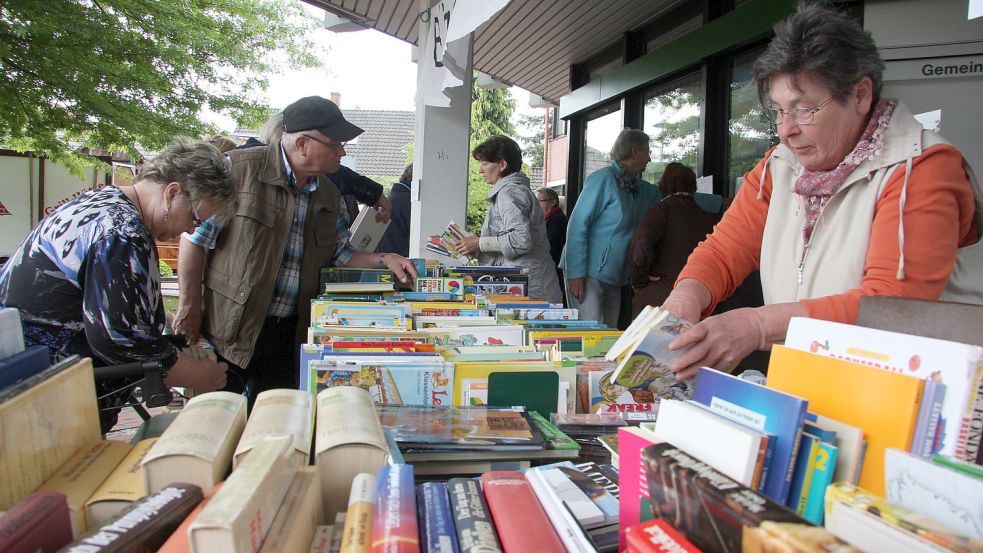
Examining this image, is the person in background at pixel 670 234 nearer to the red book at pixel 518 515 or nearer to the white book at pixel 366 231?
the white book at pixel 366 231

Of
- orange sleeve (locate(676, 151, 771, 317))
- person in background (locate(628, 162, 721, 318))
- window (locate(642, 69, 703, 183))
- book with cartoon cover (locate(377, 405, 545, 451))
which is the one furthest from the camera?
window (locate(642, 69, 703, 183))

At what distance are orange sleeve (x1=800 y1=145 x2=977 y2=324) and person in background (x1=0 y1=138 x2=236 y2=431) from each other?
2.05 m

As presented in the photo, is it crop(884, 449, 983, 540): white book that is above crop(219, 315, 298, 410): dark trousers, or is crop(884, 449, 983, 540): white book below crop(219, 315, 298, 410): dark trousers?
above

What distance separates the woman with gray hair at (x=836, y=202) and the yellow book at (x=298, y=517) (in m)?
0.79

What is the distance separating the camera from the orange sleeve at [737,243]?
1.98 m

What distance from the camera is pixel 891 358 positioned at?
81cm

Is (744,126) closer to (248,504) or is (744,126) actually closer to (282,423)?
(282,423)

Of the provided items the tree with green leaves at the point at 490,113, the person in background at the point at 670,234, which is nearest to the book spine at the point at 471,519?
the person in background at the point at 670,234

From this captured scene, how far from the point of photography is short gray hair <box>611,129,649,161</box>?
15.1 ft

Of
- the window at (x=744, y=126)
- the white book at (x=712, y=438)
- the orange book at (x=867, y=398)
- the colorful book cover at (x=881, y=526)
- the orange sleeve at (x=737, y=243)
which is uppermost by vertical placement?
the window at (x=744, y=126)

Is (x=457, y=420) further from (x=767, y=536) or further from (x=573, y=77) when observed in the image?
(x=573, y=77)

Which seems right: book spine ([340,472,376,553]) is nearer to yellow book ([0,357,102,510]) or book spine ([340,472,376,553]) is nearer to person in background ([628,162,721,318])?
yellow book ([0,357,102,510])

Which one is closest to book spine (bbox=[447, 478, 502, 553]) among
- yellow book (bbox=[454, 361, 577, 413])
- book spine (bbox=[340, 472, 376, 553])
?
book spine (bbox=[340, 472, 376, 553])

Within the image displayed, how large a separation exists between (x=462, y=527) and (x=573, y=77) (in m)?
8.74
